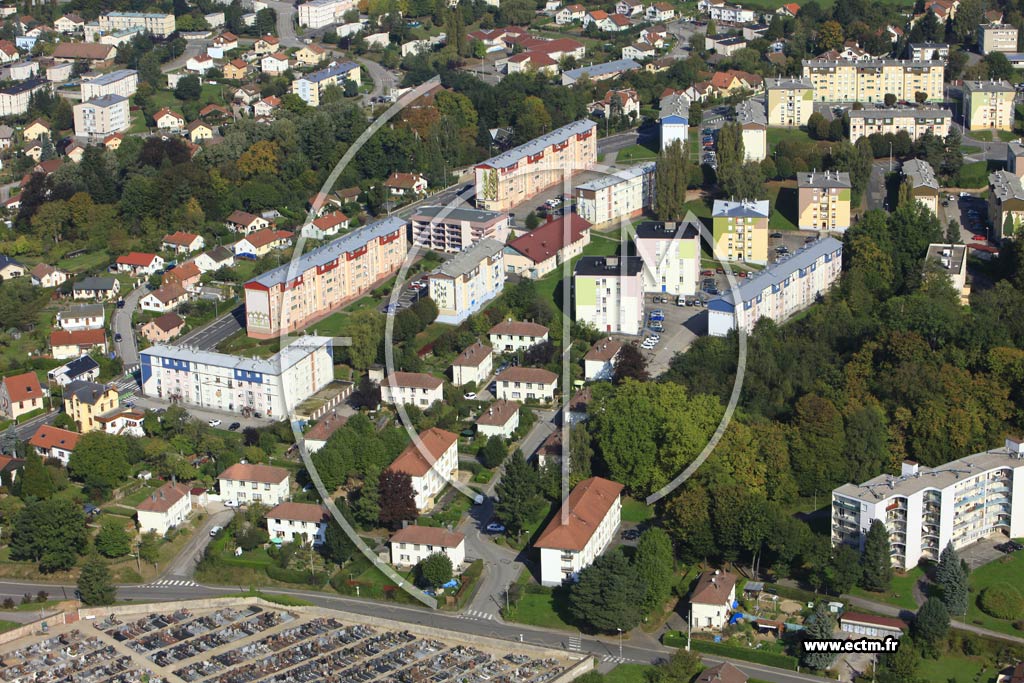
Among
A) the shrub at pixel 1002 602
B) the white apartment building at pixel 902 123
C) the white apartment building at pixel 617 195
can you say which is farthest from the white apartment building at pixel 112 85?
the shrub at pixel 1002 602

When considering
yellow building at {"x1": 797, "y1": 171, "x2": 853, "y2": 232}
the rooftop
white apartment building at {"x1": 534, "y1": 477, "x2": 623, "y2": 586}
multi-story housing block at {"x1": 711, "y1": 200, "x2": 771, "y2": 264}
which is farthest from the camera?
the rooftop

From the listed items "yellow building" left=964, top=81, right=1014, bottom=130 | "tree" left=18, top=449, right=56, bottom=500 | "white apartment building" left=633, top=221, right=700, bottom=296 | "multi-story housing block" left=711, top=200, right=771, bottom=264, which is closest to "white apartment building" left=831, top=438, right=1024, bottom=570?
"white apartment building" left=633, top=221, right=700, bottom=296

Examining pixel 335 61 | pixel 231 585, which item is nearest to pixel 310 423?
pixel 231 585

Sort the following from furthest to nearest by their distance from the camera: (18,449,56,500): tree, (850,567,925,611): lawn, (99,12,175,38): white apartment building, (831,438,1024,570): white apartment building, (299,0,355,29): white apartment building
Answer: (299,0,355,29): white apartment building < (99,12,175,38): white apartment building < (18,449,56,500): tree < (831,438,1024,570): white apartment building < (850,567,925,611): lawn

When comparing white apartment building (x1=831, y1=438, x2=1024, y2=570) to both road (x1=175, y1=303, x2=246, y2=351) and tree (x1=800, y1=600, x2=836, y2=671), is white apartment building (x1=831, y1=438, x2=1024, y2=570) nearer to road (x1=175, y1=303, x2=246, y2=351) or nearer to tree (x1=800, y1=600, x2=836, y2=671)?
tree (x1=800, y1=600, x2=836, y2=671)

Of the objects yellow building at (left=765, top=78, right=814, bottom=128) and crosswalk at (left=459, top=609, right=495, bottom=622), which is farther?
yellow building at (left=765, top=78, right=814, bottom=128)

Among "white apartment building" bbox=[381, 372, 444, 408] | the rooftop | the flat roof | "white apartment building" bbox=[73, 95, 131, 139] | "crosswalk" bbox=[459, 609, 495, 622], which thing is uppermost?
the flat roof

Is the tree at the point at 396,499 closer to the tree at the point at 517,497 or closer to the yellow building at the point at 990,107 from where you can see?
the tree at the point at 517,497

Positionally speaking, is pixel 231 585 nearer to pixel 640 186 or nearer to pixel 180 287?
pixel 180 287
